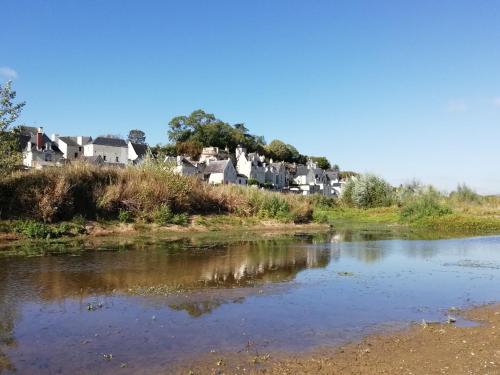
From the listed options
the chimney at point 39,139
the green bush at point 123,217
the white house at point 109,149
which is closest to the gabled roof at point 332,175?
the white house at point 109,149

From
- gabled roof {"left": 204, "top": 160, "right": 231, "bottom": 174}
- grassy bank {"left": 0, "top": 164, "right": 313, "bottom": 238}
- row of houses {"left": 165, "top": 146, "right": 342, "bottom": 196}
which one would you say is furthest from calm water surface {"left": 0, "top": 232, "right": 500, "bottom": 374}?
gabled roof {"left": 204, "top": 160, "right": 231, "bottom": 174}

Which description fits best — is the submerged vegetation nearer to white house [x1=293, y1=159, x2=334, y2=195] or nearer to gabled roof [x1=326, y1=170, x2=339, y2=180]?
white house [x1=293, y1=159, x2=334, y2=195]

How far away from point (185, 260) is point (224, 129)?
123 metres

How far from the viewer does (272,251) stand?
2566cm

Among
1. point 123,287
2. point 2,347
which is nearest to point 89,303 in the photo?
point 123,287

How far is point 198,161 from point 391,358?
107499 millimetres

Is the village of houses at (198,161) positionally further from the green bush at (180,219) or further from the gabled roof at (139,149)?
the green bush at (180,219)

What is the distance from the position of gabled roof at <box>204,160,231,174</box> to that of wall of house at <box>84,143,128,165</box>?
57.5ft

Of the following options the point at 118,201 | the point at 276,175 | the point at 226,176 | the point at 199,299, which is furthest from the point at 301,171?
the point at 199,299

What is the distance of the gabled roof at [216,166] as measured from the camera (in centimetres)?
9925

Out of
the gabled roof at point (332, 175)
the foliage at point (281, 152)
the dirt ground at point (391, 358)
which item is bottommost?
the dirt ground at point (391, 358)

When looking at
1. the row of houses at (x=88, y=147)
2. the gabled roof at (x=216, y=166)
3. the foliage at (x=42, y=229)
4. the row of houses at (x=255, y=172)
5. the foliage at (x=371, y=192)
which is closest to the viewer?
the foliage at (x=42, y=229)

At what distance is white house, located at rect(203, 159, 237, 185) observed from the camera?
9859 centimetres

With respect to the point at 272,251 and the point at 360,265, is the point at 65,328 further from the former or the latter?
the point at 272,251
